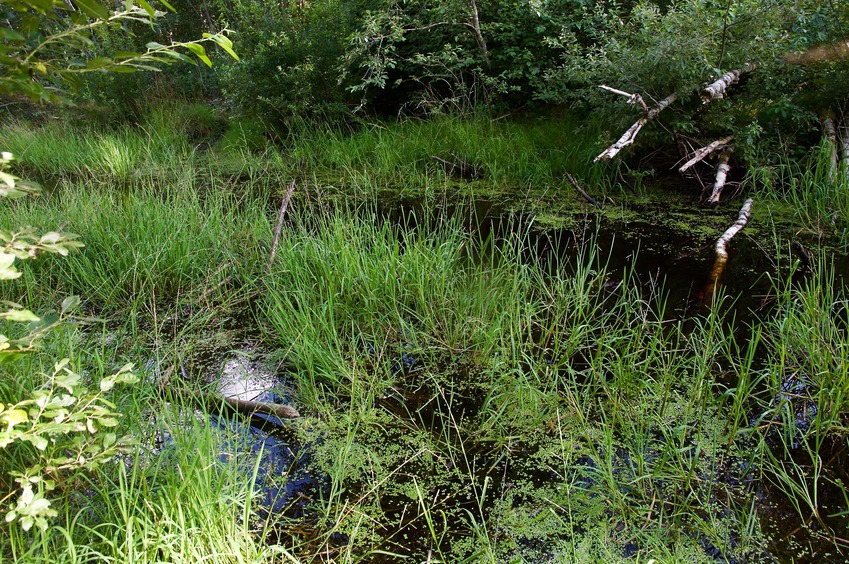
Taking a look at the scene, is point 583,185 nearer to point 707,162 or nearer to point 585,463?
point 707,162

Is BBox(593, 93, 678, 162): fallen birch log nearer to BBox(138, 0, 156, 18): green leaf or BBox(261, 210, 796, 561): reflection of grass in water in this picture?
BBox(261, 210, 796, 561): reflection of grass in water

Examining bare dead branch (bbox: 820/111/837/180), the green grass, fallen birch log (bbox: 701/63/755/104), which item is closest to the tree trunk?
fallen birch log (bbox: 701/63/755/104)

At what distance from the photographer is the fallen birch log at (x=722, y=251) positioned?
2680mm

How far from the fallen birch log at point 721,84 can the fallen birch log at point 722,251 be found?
66 centimetres

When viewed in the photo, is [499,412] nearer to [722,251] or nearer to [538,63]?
[722,251]

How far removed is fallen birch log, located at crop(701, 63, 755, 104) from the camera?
3488mm

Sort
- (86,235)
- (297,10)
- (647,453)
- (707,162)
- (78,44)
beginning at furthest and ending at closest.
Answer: (297,10)
(707,162)
(86,235)
(647,453)
(78,44)

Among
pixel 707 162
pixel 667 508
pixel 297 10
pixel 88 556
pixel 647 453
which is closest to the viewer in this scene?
pixel 88 556

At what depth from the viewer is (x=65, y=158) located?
554cm

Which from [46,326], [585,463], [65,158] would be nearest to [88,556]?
[46,326]

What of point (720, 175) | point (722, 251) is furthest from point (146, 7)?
point (720, 175)

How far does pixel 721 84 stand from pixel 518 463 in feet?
9.78

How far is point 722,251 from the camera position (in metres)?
2.93

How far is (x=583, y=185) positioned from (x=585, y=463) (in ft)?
9.48
